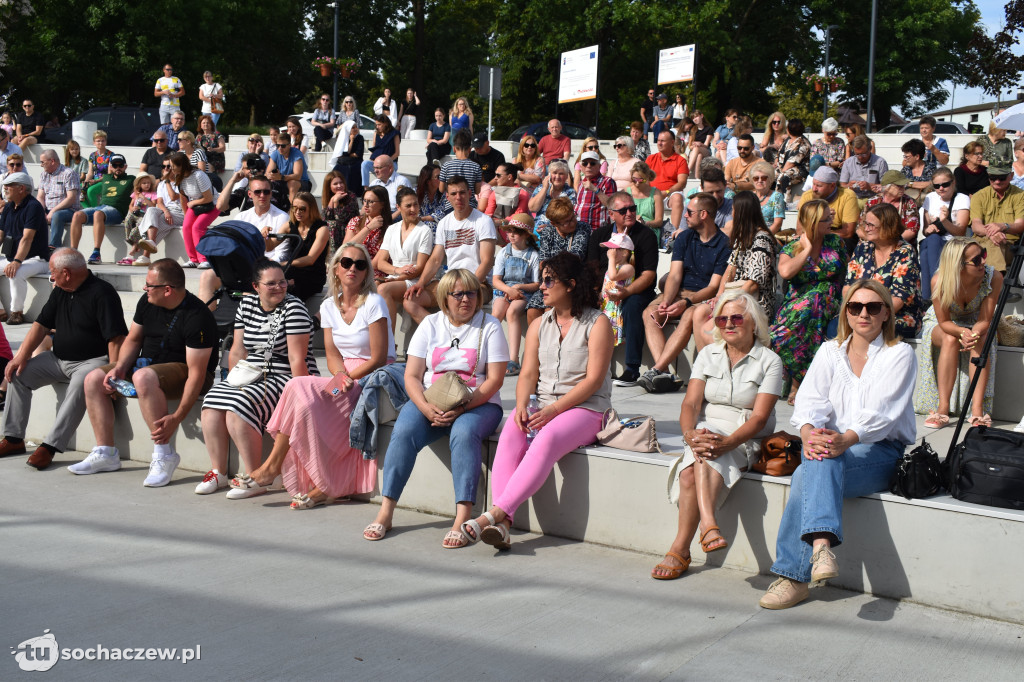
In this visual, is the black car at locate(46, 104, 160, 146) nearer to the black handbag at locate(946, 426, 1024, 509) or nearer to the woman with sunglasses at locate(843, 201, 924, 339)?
the woman with sunglasses at locate(843, 201, 924, 339)

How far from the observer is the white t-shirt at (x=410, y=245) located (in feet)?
30.7

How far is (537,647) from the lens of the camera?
4.23 meters

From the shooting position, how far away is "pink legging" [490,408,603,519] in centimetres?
553

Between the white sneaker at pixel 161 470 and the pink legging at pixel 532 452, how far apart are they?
2.31m

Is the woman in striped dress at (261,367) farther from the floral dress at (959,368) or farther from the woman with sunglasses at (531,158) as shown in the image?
the woman with sunglasses at (531,158)

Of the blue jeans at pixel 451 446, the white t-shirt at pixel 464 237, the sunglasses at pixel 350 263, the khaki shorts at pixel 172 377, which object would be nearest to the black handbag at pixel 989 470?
the blue jeans at pixel 451 446

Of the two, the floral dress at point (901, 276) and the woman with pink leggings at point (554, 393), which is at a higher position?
the floral dress at point (901, 276)

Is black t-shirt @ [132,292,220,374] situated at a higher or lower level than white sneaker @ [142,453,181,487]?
higher

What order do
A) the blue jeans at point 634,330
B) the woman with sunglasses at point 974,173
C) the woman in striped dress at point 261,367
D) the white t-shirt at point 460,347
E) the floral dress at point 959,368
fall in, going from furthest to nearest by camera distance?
the woman with sunglasses at point 974,173, the blue jeans at point 634,330, the floral dress at point 959,368, the woman in striped dress at point 261,367, the white t-shirt at point 460,347

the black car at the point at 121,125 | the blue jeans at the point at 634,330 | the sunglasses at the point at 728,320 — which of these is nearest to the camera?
the sunglasses at the point at 728,320

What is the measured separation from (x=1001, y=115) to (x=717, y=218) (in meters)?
2.39

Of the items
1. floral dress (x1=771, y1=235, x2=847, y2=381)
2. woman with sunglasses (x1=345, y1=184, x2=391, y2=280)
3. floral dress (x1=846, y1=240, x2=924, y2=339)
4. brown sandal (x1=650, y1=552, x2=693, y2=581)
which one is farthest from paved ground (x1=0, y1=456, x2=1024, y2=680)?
woman with sunglasses (x1=345, y1=184, x2=391, y2=280)

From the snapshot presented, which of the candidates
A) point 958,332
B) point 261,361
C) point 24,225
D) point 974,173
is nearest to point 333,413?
point 261,361

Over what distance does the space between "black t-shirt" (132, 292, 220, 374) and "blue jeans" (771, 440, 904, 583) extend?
395cm
